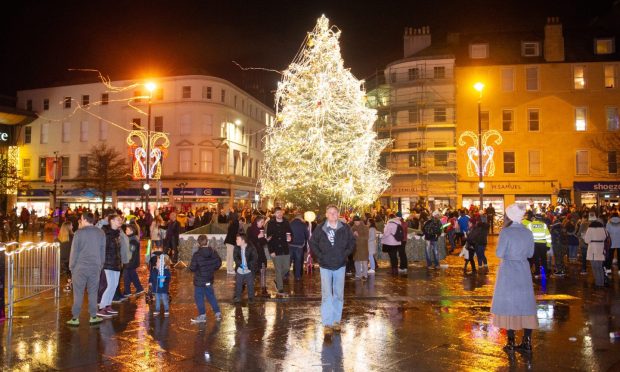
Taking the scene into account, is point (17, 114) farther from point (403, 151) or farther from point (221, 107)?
point (403, 151)

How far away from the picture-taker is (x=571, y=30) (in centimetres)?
4384

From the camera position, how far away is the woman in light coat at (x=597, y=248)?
40.3 ft

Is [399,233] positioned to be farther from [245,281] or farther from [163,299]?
[163,299]

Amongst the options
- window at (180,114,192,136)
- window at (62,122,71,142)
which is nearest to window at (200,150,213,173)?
window at (180,114,192,136)

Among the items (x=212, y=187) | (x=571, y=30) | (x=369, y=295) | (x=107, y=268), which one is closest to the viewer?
(x=107, y=268)

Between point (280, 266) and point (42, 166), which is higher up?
point (42, 166)

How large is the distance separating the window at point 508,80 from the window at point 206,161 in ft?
86.1

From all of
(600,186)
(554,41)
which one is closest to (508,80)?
(554,41)

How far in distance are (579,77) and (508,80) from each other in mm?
5290

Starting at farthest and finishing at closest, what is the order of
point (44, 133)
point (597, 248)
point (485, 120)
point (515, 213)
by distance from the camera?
point (44, 133) < point (485, 120) < point (597, 248) < point (515, 213)

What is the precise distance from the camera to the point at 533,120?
41.8 meters

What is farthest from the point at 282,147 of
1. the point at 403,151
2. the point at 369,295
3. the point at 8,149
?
the point at 8,149

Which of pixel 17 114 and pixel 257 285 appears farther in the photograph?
pixel 17 114

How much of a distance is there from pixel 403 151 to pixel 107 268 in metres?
37.6
